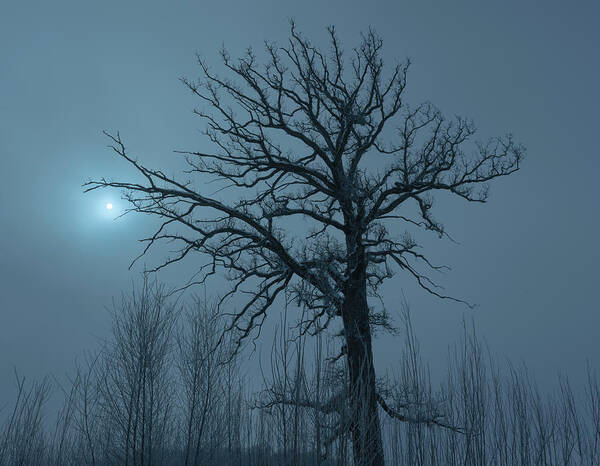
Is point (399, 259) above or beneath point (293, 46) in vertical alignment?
beneath

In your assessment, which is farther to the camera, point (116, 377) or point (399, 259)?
point (399, 259)

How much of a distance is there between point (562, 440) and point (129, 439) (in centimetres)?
722

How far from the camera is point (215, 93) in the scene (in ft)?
39.7

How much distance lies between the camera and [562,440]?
18.0 feet

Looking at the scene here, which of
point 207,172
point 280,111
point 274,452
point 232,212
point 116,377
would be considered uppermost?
point 280,111

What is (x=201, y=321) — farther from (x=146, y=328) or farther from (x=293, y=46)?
(x=293, y=46)

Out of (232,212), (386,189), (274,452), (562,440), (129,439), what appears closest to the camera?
(562,440)

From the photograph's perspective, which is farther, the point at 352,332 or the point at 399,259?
the point at 399,259

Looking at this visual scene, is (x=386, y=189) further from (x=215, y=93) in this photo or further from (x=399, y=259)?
(x=215, y=93)

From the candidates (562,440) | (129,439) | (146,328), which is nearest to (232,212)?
(146,328)

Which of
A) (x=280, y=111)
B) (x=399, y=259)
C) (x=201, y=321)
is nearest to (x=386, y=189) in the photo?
(x=399, y=259)

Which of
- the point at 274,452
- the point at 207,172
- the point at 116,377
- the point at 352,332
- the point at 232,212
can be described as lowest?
the point at 274,452

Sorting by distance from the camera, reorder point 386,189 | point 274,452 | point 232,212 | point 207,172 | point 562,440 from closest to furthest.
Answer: point 562,440 < point 274,452 < point 232,212 < point 386,189 < point 207,172

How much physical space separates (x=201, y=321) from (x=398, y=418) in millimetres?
5807
